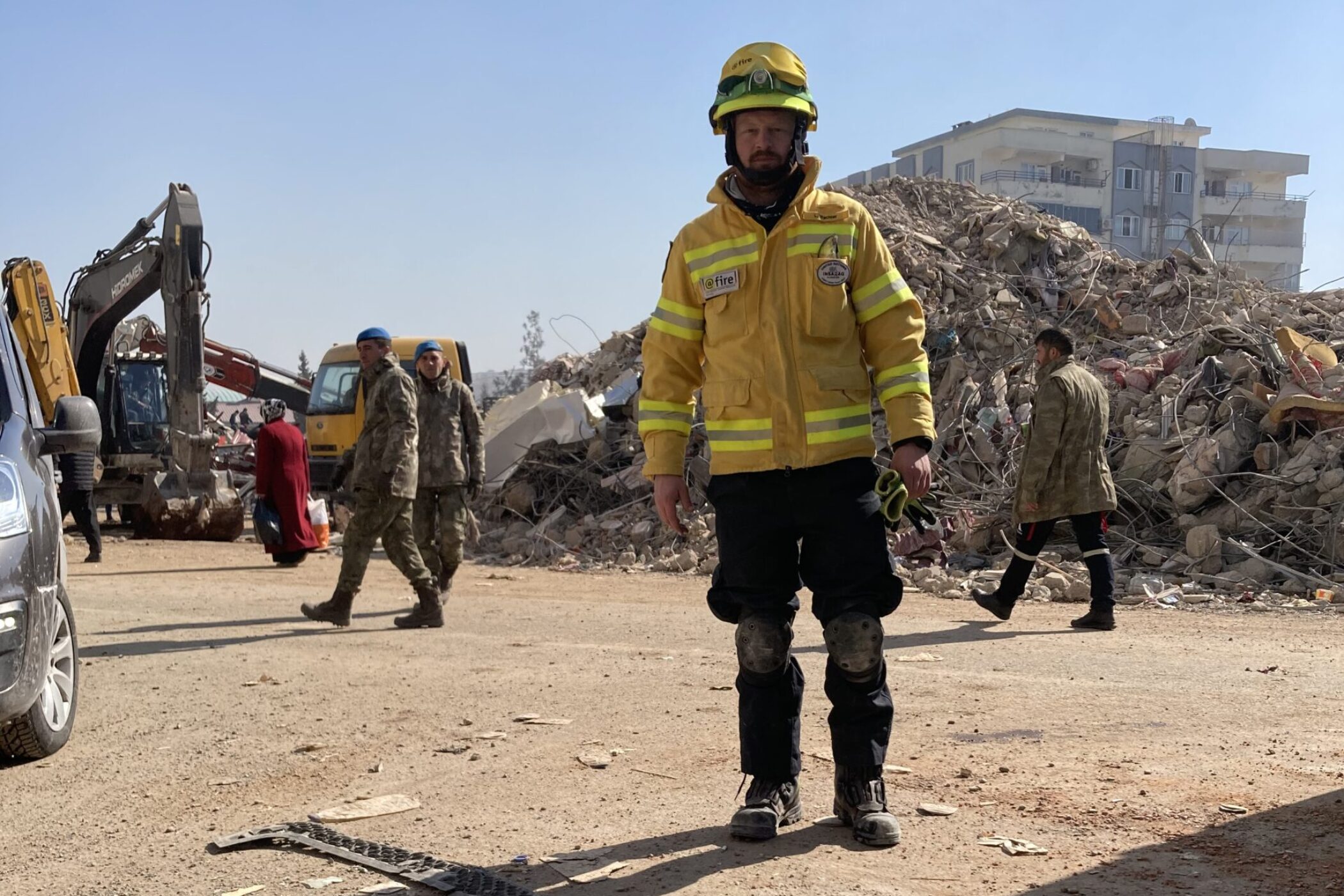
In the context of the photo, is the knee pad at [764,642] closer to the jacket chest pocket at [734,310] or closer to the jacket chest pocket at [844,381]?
the jacket chest pocket at [844,381]

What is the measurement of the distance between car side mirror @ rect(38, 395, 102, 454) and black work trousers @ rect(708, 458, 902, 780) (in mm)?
3032

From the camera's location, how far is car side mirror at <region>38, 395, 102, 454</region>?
5.48m

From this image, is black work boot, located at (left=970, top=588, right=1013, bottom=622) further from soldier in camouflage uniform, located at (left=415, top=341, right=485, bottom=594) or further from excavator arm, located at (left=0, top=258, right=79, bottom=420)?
excavator arm, located at (left=0, top=258, right=79, bottom=420)

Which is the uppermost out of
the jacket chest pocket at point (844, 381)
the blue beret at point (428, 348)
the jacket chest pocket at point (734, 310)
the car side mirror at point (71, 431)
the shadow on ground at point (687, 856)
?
the blue beret at point (428, 348)

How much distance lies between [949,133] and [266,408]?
64.7 metres

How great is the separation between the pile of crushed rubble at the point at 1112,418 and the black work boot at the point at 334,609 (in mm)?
4885

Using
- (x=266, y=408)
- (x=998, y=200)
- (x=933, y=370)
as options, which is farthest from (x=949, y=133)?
(x=266, y=408)

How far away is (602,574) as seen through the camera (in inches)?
541

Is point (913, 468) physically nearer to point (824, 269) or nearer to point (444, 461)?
point (824, 269)

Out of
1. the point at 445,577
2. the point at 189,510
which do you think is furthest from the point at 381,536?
the point at 189,510

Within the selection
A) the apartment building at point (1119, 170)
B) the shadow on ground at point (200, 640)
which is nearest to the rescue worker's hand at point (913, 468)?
the shadow on ground at point (200, 640)

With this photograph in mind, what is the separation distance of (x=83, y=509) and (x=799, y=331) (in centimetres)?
1200

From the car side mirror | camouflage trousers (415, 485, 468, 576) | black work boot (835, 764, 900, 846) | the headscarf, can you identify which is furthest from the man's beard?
the headscarf

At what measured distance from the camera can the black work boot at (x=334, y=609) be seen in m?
8.98
